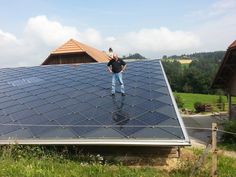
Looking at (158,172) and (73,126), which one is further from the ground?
(73,126)

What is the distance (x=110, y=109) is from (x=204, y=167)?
3.27m

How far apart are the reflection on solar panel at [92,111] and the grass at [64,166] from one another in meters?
0.38

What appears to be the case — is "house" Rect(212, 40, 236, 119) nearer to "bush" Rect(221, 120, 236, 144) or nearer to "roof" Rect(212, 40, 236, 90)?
"roof" Rect(212, 40, 236, 90)

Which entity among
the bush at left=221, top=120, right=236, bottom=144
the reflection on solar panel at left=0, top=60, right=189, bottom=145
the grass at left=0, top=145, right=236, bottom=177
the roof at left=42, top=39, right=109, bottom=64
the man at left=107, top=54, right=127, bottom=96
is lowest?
the bush at left=221, top=120, right=236, bottom=144

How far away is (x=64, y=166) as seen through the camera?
7.88 meters

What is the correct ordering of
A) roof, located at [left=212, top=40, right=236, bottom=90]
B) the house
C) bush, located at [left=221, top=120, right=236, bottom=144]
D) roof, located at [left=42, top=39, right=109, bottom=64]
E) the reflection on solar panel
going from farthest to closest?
roof, located at [left=42, top=39, right=109, bottom=64] < the house < roof, located at [left=212, top=40, right=236, bottom=90] < bush, located at [left=221, top=120, right=236, bottom=144] < the reflection on solar panel

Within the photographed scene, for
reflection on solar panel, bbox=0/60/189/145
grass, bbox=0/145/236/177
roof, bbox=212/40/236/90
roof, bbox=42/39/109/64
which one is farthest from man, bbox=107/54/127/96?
roof, bbox=42/39/109/64

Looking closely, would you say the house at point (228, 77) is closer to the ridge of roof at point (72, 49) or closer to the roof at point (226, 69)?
the roof at point (226, 69)

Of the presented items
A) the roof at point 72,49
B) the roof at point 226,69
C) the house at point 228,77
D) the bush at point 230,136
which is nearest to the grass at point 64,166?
the bush at point 230,136

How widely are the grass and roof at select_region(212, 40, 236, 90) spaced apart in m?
12.1

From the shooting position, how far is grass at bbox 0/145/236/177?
733 cm

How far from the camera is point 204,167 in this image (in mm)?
8078

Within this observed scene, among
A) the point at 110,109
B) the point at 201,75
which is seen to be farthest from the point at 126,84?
the point at 201,75

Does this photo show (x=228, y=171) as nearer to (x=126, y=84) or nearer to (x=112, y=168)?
(x=112, y=168)
